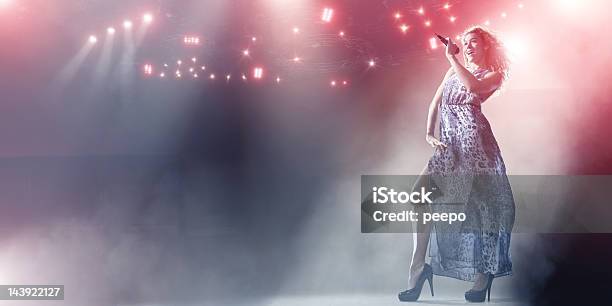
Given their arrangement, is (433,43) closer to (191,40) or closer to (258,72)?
(258,72)

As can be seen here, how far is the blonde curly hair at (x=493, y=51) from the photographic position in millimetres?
4402

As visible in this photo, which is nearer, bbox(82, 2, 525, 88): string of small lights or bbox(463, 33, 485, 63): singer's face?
bbox(463, 33, 485, 63): singer's face

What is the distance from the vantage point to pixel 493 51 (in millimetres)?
4449

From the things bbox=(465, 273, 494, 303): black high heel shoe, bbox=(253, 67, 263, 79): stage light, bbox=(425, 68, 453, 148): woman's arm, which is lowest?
bbox=(465, 273, 494, 303): black high heel shoe

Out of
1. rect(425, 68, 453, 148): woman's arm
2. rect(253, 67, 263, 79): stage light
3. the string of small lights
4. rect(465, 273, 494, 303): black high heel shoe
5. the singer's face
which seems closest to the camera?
rect(465, 273, 494, 303): black high heel shoe

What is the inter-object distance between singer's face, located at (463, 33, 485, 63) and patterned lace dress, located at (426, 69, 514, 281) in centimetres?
14

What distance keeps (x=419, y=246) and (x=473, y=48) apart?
1783 mm

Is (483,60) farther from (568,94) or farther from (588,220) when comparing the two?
(588,220)

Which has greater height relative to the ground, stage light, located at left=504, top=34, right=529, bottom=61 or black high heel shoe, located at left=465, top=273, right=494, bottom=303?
stage light, located at left=504, top=34, right=529, bottom=61

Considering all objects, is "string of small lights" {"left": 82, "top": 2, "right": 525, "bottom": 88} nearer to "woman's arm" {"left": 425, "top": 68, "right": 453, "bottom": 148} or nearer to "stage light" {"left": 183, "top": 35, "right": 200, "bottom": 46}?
"stage light" {"left": 183, "top": 35, "right": 200, "bottom": 46}

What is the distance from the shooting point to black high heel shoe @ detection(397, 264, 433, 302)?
4.25 m

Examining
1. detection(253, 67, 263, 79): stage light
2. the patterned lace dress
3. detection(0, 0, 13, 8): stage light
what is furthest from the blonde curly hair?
detection(0, 0, 13, 8): stage light

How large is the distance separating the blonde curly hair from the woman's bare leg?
120 centimetres

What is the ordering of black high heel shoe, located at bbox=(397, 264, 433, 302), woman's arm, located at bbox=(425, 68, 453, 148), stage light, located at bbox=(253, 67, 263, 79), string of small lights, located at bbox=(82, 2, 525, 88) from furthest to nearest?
stage light, located at bbox=(253, 67, 263, 79)
string of small lights, located at bbox=(82, 2, 525, 88)
woman's arm, located at bbox=(425, 68, 453, 148)
black high heel shoe, located at bbox=(397, 264, 433, 302)
